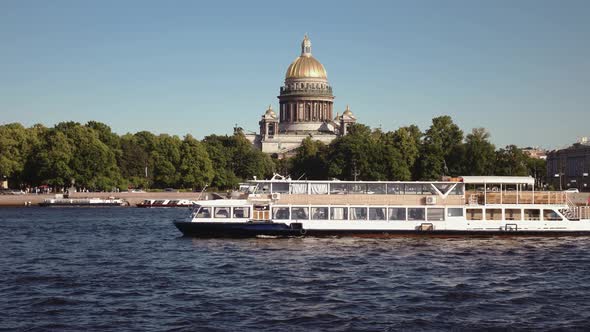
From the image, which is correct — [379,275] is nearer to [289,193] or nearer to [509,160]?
[289,193]

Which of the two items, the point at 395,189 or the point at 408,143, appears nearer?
the point at 395,189

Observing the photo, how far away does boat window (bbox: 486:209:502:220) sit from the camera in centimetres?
6325

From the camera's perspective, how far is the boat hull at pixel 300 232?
201 ft

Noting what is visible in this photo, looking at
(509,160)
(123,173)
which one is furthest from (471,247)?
(123,173)

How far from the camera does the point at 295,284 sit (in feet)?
135

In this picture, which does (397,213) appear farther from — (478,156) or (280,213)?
(478,156)

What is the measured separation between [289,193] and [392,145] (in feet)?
295

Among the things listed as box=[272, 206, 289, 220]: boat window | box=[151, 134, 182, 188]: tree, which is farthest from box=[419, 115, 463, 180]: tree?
box=[272, 206, 289, 220]: boat window

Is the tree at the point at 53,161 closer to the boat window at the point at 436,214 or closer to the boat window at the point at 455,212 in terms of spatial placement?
the boat window at the point at 436,214

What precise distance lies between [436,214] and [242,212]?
12636 mm

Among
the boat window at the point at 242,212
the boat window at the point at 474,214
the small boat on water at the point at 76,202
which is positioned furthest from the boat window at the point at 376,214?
the small boat on water at the point at 76,202

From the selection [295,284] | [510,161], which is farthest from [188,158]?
[295,284]

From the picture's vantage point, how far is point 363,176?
152625mm

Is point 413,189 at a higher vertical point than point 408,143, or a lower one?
lower
